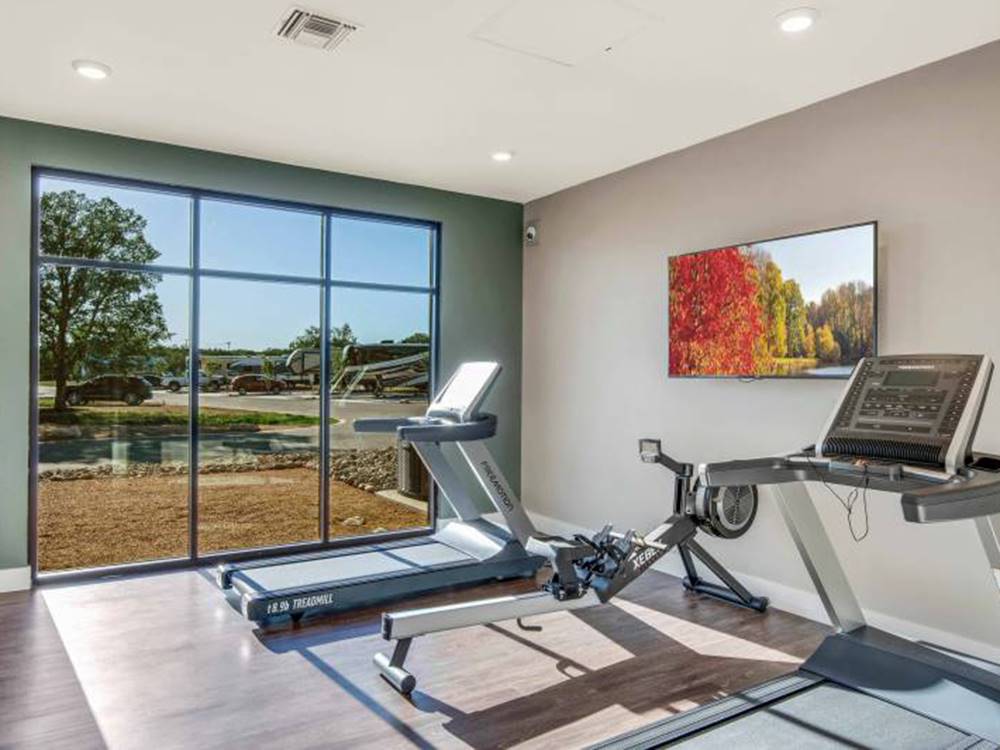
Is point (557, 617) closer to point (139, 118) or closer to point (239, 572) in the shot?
point (239, 572)

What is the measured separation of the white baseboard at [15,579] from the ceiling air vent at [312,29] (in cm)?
361

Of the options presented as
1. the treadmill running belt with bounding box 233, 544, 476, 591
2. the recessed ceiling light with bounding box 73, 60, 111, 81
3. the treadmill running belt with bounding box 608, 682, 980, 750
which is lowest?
the treadmill running belt with bounding box 608, 682, 980, 750

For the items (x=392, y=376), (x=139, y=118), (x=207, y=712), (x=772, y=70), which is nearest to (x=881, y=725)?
(x=207, y=712)

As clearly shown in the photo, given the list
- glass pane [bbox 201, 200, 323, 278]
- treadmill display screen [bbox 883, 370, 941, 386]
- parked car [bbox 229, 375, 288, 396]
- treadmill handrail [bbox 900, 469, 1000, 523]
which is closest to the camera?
treadmill handrail [bbox 900, 469, 1000, 523]

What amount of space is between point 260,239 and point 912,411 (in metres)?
4.40

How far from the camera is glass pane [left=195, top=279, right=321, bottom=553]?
5215mm

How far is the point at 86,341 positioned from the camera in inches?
189

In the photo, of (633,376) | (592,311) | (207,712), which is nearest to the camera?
(207,712)

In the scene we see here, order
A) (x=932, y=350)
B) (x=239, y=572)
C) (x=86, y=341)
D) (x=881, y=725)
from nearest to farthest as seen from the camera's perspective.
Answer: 1. (x=881, y=725)
2. (x=932, y=350)
3. (x=239, y=572)
4. (x=86, y=341)

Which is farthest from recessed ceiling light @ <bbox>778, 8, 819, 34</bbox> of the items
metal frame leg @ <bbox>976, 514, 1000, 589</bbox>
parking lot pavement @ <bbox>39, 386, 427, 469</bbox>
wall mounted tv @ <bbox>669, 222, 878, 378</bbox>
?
parking lot pavement @ <bbox>39, 386, 427, 469</bbox>

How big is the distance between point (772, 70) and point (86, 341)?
4.45m

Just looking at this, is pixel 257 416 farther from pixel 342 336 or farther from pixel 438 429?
pixel 438 429

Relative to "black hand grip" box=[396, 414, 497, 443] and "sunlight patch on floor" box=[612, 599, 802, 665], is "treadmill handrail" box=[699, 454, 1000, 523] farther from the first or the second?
"black hand grip" box=[396, 414, 497, 443]

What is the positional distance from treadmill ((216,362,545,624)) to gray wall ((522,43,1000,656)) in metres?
1.14
